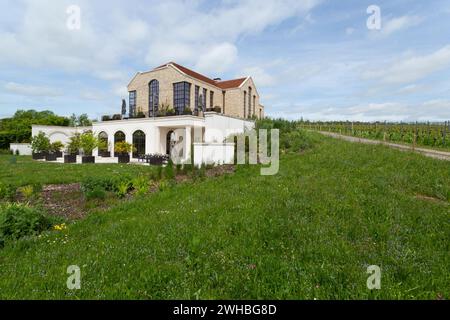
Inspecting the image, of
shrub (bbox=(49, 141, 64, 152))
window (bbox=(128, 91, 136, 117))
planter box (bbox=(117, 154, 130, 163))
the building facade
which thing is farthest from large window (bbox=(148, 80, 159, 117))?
shrub (bbox=(49, 141, 64, 152))

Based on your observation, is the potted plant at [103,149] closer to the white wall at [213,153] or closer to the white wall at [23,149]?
the white wall at [23,149]

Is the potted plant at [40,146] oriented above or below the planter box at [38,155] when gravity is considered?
above

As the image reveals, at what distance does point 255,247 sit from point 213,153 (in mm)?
8781

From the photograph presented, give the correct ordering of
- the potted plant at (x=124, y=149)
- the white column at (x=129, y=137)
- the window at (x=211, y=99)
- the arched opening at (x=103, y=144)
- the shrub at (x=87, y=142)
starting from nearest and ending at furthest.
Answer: the potted plant at (x=124, y=149) → the shrub at (x=87, y=142) → the white column at (x=129, y=137) → the arched opening at (x=103, y=144) → the window at (x=211, y=99)

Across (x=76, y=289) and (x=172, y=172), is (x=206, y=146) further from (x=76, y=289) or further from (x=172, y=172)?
(x=76, y=289)

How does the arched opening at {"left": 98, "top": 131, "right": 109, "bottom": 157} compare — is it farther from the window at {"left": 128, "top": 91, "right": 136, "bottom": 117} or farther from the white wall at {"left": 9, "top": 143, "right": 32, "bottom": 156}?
the white wall at {"left": 9, "top": 143, "right": 32, "bottom": 156}

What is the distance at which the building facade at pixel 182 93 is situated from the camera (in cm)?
2575

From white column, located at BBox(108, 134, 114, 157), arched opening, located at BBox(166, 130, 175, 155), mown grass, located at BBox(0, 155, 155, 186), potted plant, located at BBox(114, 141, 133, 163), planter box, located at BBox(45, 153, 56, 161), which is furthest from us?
white column, located at BBox(108, 134, 114, 157)

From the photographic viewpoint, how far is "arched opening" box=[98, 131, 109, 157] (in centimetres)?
2408

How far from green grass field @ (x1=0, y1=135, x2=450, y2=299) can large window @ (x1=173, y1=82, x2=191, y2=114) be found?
2032 cm

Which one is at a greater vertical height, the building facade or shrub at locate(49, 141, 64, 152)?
the building facade

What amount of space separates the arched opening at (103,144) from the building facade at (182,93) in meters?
4.36

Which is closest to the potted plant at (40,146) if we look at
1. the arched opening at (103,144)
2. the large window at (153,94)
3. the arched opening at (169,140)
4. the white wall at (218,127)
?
the arched opening at (103,144)

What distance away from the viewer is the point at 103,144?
2409cm
